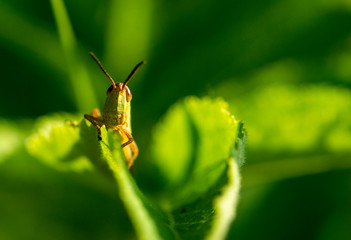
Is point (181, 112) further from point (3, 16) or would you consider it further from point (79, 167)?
point (3, 16)

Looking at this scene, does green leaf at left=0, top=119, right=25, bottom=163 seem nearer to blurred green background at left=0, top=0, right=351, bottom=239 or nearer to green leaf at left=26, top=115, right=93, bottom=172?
blurred green background at left=0, top=0, right=351, bottom=239

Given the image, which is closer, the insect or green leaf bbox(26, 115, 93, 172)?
green leaf bbox(26, 115, 93, 172)

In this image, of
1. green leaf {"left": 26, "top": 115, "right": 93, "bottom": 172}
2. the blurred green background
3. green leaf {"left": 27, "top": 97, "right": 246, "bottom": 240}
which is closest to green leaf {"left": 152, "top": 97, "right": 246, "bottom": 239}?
green leaf {"left": 27, "top": 97, "right": 246, "bottom": 240}

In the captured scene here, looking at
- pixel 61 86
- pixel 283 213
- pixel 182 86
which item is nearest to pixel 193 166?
pixel 283 213

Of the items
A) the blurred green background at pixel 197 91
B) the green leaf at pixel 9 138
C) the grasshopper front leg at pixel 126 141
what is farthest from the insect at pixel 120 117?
the green leaf at pixel 9 138

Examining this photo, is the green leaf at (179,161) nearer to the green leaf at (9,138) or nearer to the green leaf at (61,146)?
the green leaf at (61,146)

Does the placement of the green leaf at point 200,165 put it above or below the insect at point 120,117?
below

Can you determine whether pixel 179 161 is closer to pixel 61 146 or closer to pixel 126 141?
pixel 126 141

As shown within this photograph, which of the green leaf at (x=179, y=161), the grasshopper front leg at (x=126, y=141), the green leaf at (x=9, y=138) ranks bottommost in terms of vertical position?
the green leaf at (x=179, y=161)
